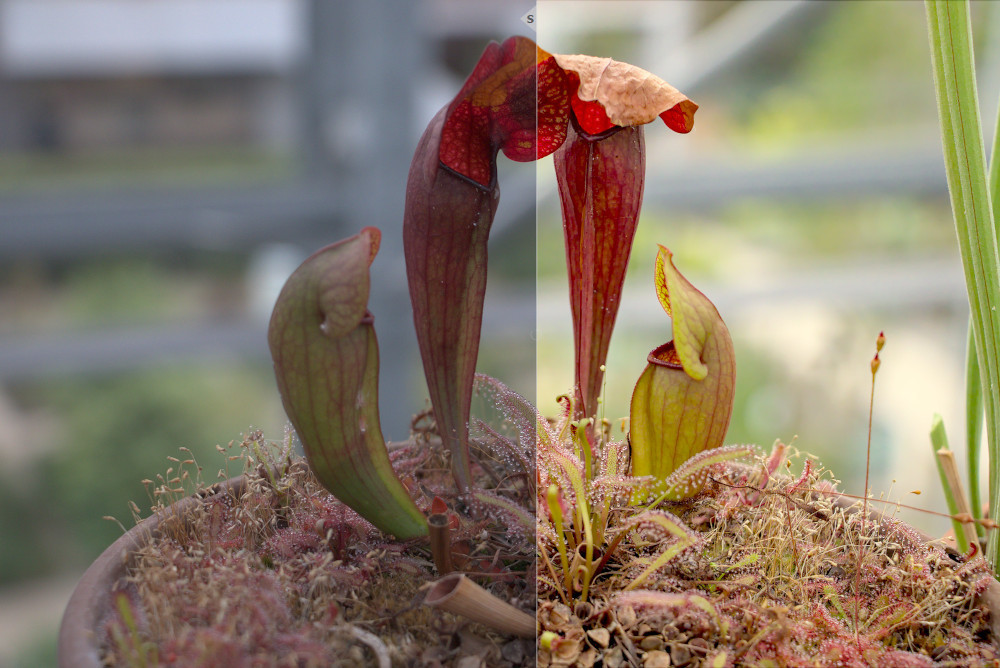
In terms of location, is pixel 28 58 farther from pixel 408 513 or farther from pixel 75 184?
pixel 408 513

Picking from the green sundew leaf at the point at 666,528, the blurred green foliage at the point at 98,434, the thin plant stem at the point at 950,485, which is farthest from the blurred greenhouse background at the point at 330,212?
the green sundew leaf at the point at 666,528

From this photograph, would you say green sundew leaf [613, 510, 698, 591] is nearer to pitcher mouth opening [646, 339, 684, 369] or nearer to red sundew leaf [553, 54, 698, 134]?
pitcher mouth opening [646, 339, 684, 369]

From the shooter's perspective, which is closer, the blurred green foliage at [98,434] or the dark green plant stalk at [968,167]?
the dark green plant stalk at [968,167]

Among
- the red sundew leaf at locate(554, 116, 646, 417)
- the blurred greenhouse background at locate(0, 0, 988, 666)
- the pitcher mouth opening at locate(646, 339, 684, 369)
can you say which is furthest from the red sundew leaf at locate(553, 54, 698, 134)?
the blurred greenhouse background at locate(0, 0, 988, 666)

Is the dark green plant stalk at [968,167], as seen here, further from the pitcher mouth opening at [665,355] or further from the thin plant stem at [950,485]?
the pitcher mouth opening at [665,355]

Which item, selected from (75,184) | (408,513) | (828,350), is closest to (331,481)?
(408,513)

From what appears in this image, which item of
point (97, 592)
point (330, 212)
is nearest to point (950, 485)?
point (97, 592)
